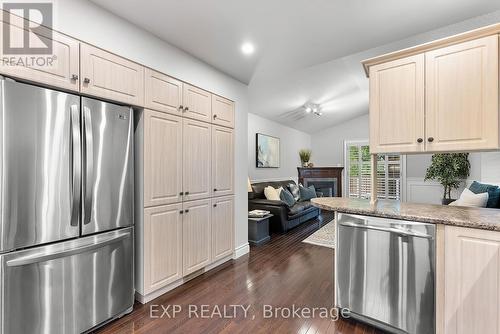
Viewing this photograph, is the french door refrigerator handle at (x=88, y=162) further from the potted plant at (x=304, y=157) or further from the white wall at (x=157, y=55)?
the potted plant at (x=304, y=157)

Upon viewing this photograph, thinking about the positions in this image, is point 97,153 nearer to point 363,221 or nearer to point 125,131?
point 125,131

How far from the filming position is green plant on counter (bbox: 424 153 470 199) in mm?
5449

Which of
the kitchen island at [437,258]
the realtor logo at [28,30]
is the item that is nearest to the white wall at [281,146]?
the kitchen island at [437,258]

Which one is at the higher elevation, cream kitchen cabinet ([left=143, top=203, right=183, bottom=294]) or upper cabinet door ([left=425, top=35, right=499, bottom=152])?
upper cabinet door ([left=425, top=35, right=499, bottom=152])

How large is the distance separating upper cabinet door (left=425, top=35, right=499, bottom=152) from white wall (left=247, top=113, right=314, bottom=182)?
3.97 m

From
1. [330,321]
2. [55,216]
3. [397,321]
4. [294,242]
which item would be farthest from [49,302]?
[294,242]

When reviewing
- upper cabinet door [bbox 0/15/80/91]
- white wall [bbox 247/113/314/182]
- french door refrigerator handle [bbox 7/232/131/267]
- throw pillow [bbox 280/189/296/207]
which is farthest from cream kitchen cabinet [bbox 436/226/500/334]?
white wall [bbox 247/113/314/182]

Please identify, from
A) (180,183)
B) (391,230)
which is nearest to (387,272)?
(391,230)

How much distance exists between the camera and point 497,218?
1599 mm

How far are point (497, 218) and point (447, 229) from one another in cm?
32

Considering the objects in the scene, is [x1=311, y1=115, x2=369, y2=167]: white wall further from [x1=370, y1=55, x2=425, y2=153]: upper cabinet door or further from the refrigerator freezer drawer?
the refrigerator freezer drawer

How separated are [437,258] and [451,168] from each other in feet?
16.9

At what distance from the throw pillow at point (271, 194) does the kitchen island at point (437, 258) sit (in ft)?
10.4

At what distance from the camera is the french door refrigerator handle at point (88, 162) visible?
72.4 inches
